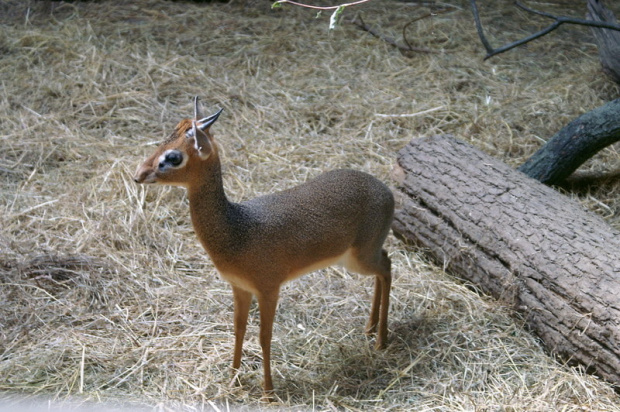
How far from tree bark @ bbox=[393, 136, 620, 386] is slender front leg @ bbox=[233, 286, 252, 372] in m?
1.53

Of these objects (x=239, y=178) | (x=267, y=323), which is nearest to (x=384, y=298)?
(x=267, y=323)

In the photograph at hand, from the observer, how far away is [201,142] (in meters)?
3.20

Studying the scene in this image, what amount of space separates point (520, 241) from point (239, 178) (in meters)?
2.27

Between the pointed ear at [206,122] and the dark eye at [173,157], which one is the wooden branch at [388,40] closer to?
the pointed ear at [206,122]

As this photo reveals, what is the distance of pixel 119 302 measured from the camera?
4391mm

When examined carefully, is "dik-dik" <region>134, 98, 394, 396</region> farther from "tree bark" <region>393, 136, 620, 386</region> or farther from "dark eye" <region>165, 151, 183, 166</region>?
"tree bark" <region>393, 136, 620, 386</region>

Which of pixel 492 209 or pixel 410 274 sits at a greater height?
pixel 492 209

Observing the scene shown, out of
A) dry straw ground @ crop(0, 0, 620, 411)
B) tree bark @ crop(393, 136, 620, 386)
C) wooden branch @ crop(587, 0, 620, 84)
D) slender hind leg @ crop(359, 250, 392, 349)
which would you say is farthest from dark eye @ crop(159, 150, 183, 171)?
wooden branch @ crop(587, 0, 620, 84)

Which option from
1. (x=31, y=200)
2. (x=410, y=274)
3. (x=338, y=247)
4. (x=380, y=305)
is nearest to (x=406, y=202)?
(x=410, y=274)

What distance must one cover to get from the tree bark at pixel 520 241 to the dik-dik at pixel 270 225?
2.47ft

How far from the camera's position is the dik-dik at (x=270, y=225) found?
10.7 ft

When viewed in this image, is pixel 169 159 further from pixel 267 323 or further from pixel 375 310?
pixel 375 310

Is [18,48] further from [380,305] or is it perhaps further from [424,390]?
[424,390]

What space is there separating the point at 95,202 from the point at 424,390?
2789mm
